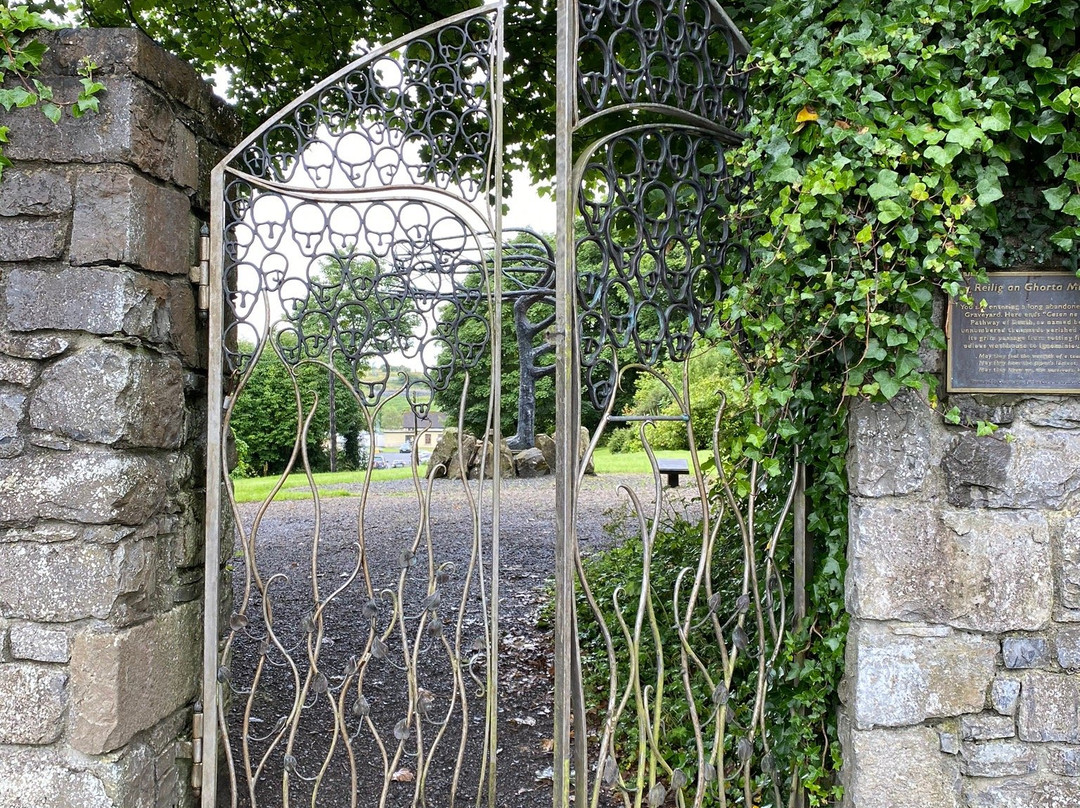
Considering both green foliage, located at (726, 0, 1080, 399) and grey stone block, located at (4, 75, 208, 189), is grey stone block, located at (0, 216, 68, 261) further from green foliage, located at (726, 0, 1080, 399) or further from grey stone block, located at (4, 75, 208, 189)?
green foliage, located at (726, 0, 1080, 399)

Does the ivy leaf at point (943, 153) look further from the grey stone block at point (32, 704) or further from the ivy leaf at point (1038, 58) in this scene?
the grey stone block at point (32, 704)

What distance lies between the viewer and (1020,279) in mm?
2297

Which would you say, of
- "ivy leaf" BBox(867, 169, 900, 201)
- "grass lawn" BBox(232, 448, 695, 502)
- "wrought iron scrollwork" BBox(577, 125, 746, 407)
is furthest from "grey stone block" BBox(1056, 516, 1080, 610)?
"grass lawn" BBox(232, 448, 695, 502)

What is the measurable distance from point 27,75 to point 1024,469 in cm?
338

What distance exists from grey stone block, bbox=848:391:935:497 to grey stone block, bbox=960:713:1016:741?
743 millimetres

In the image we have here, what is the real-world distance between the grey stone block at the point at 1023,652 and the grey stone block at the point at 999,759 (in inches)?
9.7

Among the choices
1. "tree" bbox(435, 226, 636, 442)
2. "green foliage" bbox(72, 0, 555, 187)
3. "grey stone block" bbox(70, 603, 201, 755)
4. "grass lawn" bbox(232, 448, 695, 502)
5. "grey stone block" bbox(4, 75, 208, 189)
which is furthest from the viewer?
"grass lawn" bbox(232, 448, 695, 502)

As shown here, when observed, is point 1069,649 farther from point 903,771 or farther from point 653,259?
point 653,259

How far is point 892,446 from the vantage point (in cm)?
229

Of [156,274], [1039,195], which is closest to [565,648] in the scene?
[156,274]

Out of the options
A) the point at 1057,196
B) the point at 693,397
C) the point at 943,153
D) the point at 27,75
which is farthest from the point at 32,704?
the point at 693,397

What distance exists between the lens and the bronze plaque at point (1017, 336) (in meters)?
2.28

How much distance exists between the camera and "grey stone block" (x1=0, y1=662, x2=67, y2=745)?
2.24 m

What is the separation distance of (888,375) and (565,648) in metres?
1.34
